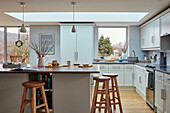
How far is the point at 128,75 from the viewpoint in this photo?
604 cm

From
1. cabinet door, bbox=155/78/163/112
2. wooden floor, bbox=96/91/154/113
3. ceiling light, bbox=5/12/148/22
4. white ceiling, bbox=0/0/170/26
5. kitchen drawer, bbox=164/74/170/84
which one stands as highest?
ceiling light, bbox=5/12/148/22

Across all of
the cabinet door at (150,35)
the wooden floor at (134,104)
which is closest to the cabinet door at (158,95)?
the wooden floor at (134,104)

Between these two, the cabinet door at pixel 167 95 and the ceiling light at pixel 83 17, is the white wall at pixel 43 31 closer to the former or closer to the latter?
the ceiling light at pixel 83 17

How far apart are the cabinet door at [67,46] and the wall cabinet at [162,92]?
3.11 meters

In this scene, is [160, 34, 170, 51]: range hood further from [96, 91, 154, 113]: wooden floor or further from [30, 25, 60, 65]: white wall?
[30, 25, 60, 65]: white wall

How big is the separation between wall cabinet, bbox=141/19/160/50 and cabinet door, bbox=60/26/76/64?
2.39 meters

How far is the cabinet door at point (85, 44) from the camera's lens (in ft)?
20.1

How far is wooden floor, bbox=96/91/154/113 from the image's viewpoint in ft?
13.0

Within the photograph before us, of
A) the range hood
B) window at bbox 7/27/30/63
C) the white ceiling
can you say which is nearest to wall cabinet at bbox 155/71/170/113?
the range hood

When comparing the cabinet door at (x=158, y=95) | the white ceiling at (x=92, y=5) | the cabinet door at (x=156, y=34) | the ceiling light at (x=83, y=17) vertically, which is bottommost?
→ the cabinet door at (x=158, y=95)

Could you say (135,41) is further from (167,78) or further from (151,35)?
(167,78)

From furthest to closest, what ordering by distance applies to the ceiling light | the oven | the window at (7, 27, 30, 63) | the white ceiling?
the window at (7, 27, 30, 63) < the ceiling light < the oven < the white ceiling

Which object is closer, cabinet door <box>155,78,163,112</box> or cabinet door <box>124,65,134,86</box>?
cabinet door <box>155,78,163,112</box>

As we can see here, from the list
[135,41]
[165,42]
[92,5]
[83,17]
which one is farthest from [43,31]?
[165,42]
